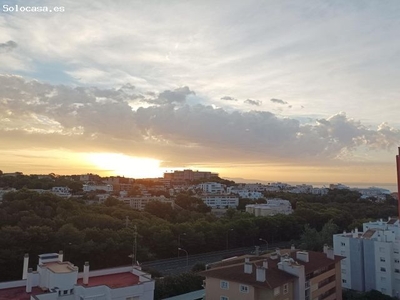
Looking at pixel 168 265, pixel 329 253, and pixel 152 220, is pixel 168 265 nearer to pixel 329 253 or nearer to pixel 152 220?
pixel 152 220

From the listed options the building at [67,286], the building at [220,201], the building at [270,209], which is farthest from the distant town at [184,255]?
the building at [220,201]

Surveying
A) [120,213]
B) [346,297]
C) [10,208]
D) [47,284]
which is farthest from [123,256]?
[47,284]

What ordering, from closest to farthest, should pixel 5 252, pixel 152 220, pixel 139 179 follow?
1. pixel 5 252
2. pixel 152 220
3. pixel 139 179

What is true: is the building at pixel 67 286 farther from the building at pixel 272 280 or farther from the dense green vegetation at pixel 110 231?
the dense green vegetation at pixel 110 231

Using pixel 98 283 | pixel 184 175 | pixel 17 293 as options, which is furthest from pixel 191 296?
pixel 184 175

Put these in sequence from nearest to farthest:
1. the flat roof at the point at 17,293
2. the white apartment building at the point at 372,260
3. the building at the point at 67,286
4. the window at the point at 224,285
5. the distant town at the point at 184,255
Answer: the building at the point at 67,286
the flat roof at the point at 17,293
the distant town at the point at 184,255
the window at the point at 224,285
the white apartment building at the point at 372,260

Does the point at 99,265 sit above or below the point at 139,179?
below
